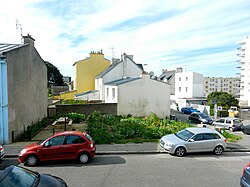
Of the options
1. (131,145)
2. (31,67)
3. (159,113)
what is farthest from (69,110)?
(131,145)

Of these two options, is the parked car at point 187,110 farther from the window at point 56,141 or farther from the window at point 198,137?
the window at point 56,141

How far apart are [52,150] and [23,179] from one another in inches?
171

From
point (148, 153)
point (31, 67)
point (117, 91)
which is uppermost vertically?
point (31, 67)

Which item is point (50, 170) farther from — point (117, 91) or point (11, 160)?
point (117, 91)

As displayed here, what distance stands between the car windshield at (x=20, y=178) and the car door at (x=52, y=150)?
394 cm

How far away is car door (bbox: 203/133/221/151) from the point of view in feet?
34.2

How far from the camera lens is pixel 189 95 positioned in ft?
189

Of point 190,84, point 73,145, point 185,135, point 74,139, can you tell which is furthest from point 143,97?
point 190,84

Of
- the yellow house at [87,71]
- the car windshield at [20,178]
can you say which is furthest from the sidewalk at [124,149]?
the yellow house at [87,71]

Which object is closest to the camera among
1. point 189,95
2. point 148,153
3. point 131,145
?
point 148,153

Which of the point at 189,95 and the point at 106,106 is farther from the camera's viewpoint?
the point at 189,95

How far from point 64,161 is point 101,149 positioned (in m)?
2.26

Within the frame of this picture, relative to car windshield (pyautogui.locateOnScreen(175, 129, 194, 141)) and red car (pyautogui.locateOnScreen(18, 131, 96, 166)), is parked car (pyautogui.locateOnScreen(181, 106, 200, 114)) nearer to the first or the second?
car windshield (pyautogui.locateOnScreen(175, 129, 194, 141))

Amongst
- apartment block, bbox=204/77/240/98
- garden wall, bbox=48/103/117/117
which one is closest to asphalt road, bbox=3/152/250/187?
garden wall, bbox=48/103/117/117
